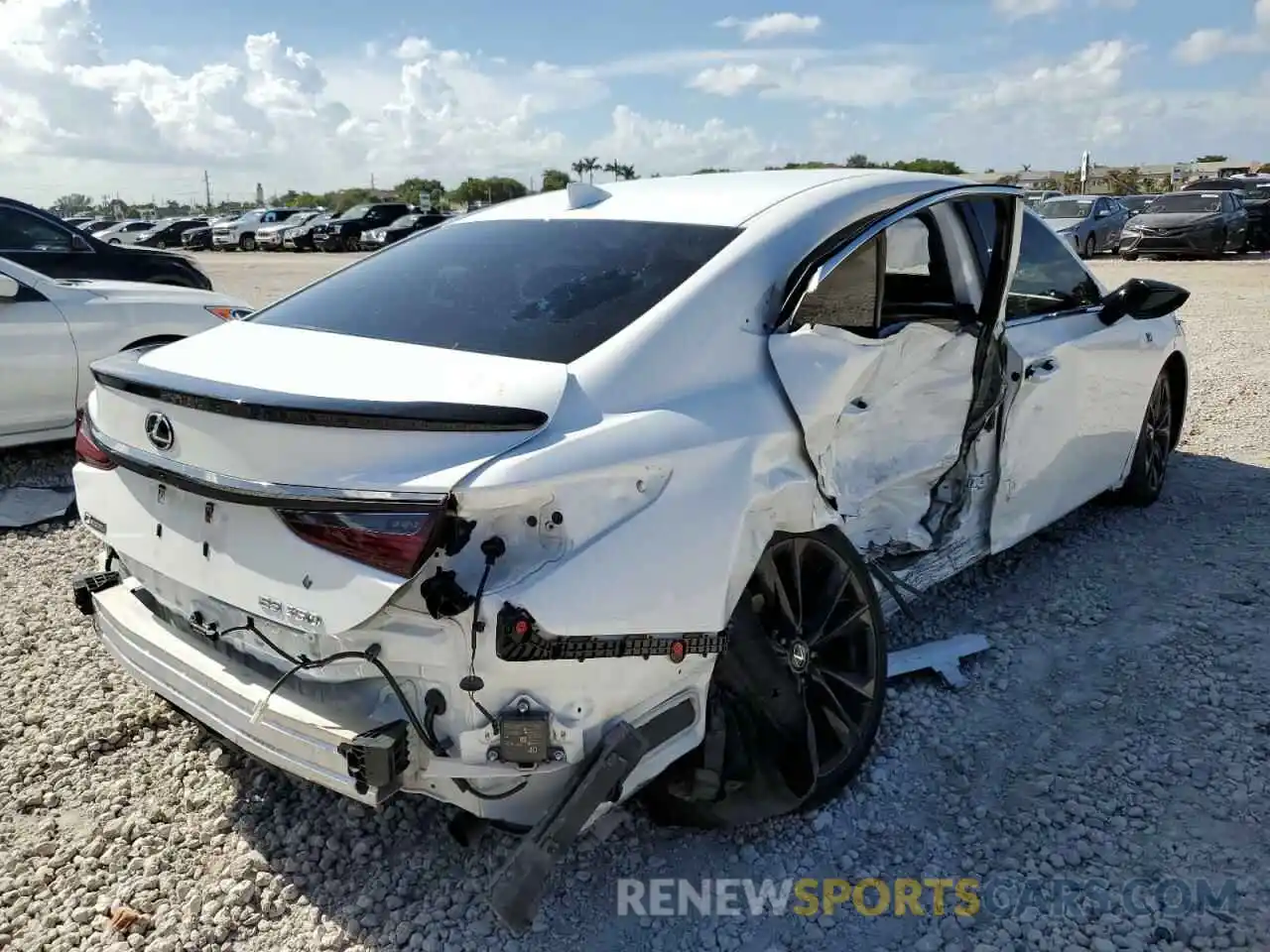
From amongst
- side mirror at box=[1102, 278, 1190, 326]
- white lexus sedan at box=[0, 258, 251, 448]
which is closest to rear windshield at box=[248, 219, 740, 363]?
side mirror at box=[1102, 278, 1190, 326]

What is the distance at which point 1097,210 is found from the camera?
74.7 ft

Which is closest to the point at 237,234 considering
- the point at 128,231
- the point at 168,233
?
the point at 168,233

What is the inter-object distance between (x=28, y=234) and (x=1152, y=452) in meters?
8.10

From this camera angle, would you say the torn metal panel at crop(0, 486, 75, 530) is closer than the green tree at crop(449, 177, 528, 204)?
Yes

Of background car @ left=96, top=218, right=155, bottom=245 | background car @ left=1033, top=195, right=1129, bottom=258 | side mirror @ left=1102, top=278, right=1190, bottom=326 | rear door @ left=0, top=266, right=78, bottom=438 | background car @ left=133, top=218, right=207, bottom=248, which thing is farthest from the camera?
background car @ left=133, top=218, right=207, bottom=248

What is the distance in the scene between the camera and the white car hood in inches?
261

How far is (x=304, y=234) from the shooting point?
3756cm

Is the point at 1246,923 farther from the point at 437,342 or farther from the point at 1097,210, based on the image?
the point at 1097,210

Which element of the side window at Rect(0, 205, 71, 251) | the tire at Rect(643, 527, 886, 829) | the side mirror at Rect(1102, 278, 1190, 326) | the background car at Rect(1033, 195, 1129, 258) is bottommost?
the tire at Rect(643, 527, 886, 829)

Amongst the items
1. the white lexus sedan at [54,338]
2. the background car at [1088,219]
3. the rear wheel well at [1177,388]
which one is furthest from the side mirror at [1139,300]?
the background car at [1088,219]

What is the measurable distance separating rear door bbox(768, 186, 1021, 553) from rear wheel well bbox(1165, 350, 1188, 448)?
6.85 ft

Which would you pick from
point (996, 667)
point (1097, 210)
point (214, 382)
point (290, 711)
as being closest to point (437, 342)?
point (214, 382)

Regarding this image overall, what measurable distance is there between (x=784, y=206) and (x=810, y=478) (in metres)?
0.89

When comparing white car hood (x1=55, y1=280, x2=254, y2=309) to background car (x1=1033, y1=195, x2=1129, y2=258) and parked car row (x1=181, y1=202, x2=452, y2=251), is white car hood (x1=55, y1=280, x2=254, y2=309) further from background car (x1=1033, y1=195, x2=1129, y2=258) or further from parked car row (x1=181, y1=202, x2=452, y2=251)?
parked car row (x1=181, y1=202, x2=452, y2=251)
